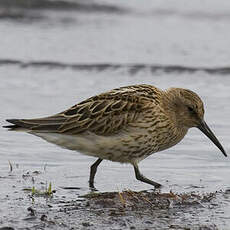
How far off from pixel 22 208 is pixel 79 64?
7.72 m

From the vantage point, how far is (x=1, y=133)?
414 inches

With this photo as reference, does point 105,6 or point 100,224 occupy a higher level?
point 105,6

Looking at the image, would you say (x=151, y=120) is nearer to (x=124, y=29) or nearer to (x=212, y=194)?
(x=212, y=194)

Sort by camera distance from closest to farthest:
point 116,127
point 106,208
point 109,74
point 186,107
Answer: point 106,208, point 116,127, point 186,107, point 109,74

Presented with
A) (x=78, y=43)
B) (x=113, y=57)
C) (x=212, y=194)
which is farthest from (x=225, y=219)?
(x=78, y=43)

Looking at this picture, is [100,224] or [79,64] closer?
[100,224]

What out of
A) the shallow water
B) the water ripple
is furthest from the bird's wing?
the water ripple

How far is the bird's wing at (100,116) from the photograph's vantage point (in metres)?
8.59

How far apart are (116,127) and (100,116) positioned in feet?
0.77

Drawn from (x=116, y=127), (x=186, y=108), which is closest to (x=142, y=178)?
(x=116, y=127)

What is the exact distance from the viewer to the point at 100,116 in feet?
28.4

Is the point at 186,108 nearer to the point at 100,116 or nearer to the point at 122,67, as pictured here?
the point at 100,116

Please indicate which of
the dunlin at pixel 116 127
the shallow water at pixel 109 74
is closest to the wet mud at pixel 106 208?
the shallow water at pixel 109 74

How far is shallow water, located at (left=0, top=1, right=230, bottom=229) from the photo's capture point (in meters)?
8.91
